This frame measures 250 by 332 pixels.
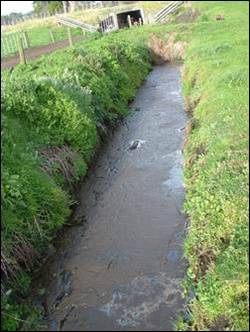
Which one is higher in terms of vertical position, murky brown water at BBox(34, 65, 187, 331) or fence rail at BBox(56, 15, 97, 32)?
fence rail at BBox(56, 15, 97, 32)

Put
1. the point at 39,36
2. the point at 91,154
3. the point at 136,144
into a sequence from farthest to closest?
the point at 39,36
the point at 136,144
the point at 91,154

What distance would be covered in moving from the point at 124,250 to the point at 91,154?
612cm

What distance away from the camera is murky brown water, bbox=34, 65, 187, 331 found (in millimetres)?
9188

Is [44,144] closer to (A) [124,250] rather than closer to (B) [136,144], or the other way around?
(A) [124,250]

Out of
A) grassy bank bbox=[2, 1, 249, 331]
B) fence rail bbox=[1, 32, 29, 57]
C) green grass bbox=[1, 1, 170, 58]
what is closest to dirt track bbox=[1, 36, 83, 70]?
fence rail bbox=[1, 32, 29, 57]

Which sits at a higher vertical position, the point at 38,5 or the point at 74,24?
the point at 38,5

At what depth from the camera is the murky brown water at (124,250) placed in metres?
9.19

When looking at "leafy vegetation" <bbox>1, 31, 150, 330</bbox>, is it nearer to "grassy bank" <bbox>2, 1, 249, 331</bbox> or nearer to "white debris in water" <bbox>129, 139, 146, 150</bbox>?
"grassy bank" <bbox>2, 1, 249, 331</bbox>

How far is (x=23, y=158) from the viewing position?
12.4 m

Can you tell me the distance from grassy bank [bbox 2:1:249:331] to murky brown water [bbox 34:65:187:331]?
1.65ft

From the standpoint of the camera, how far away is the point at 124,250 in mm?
11227

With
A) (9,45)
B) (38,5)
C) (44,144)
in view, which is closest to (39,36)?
(9,45)

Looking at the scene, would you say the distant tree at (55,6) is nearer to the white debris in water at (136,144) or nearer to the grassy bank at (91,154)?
the grassy bank at (91,154)

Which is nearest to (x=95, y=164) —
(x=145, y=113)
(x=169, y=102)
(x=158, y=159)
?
(x=158, y=159)
